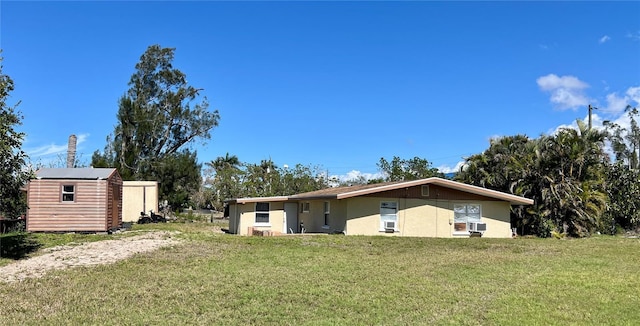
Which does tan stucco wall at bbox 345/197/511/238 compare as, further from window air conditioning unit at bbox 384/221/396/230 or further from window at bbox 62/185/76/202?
window at bbox 62/185/76/202

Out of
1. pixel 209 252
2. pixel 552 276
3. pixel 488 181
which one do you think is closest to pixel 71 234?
pixel 209 252

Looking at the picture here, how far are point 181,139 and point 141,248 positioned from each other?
27791 mm

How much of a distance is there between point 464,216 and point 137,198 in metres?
20.0

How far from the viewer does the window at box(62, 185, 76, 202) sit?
21297 millimetres

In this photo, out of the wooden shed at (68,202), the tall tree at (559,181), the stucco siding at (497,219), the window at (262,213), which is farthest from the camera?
the window at (262,213)

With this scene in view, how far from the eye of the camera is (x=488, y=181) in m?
26.8

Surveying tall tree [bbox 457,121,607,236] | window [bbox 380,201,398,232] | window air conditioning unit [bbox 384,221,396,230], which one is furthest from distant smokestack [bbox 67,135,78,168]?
tall tree [bbox 457,121,607,236]

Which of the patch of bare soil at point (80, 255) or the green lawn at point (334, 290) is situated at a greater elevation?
the patch of bare soil at point (80, 255)

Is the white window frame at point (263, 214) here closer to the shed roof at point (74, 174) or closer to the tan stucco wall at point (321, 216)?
the tan stucco wall at point (321, 216)

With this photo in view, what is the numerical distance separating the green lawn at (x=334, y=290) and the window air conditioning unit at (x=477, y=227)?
28.3 feet

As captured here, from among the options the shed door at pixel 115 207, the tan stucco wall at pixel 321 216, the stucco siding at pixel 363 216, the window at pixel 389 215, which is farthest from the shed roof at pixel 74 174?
the window at pixel 389 215

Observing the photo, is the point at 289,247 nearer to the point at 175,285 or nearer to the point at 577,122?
the point at 175,285

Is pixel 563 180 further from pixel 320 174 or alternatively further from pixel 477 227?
pixel 320 174

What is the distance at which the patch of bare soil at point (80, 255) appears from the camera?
37.3 feet
